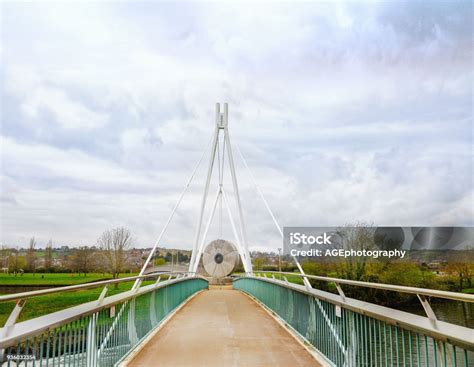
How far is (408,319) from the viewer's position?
3273mm

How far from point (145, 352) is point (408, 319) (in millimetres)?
3941

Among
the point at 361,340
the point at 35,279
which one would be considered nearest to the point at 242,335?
the point at 361,340

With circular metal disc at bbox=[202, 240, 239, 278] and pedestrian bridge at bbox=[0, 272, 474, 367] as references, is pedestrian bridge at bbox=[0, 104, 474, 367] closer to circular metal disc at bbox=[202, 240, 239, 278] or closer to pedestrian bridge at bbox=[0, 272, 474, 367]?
pedestrian bridge at bbox=[0, 272, 474, 367]

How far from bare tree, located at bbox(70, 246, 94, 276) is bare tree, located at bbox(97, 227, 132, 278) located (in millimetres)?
2044

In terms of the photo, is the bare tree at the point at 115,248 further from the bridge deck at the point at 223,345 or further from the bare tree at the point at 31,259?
the bridge deck at the point at 223,345

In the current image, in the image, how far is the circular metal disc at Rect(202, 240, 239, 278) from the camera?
1702 inches

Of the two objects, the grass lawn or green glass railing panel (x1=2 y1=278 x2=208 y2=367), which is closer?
green glass railing panel (x1=2 y1=278 x2=208 y2=367)

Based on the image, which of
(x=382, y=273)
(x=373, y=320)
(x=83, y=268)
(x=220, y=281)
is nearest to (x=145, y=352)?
(x=373, y=320)

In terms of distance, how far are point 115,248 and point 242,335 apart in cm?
4969

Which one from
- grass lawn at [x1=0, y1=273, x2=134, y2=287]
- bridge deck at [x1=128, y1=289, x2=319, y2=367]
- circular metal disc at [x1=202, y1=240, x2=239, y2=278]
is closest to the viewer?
bridge deck at [x1=128, y1=289, x2=319, y2=367]

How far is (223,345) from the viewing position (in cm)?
654

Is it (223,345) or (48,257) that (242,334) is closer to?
(223,345)

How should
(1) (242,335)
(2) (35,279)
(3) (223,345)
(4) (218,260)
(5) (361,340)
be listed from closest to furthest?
1. (5) (361,340)
2. (3) (223,345)
3. (1) (242,335)
4. (4) (218,260)
5. (2) (35,279)

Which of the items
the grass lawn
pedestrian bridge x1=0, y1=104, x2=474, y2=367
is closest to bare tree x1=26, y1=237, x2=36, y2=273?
the grass lawn
